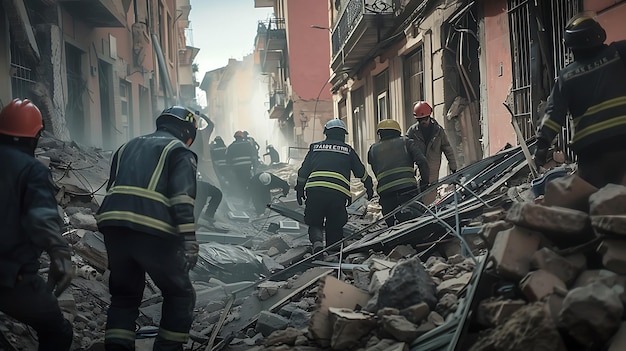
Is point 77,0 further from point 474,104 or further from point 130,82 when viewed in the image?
point 474,104

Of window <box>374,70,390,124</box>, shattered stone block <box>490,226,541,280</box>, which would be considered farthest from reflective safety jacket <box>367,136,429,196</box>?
window <box>374,70,390,124</box>

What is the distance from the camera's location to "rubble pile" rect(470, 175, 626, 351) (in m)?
2.33

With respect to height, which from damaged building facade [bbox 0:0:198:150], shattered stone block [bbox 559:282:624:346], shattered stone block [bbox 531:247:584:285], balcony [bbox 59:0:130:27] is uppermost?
balcony [bbox 59:0:130:27]

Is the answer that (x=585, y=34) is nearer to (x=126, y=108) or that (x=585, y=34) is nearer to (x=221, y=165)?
(x=221, y=165)

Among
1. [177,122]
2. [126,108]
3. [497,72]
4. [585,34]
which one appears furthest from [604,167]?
[126,108]

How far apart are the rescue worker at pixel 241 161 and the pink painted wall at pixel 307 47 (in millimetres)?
17171

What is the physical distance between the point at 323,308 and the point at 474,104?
6873 millimetres

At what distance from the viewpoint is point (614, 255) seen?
2592 mm

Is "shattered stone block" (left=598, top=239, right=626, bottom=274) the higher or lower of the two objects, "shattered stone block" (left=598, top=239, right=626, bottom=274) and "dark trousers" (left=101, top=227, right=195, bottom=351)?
the higher

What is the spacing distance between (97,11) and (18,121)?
907cm

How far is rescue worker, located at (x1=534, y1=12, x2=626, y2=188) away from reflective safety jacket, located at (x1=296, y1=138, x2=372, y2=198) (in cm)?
270

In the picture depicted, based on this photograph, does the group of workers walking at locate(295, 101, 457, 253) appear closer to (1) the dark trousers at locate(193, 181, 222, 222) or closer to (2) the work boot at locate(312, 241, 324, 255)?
(2) the work boot at locate(312, 241, 324, 255)

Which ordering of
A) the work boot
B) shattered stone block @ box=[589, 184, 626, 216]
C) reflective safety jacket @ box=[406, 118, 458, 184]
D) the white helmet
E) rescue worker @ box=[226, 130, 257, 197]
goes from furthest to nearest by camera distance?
rescue worker @ box=[226, 130, 257, 197]
the white helmet
reflective safety jacket @ box=[406, 118, 458, 184]
the work boot
shattered stone block @ box=[589, 184, 626, 216]

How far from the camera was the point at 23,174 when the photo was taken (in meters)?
3.10
